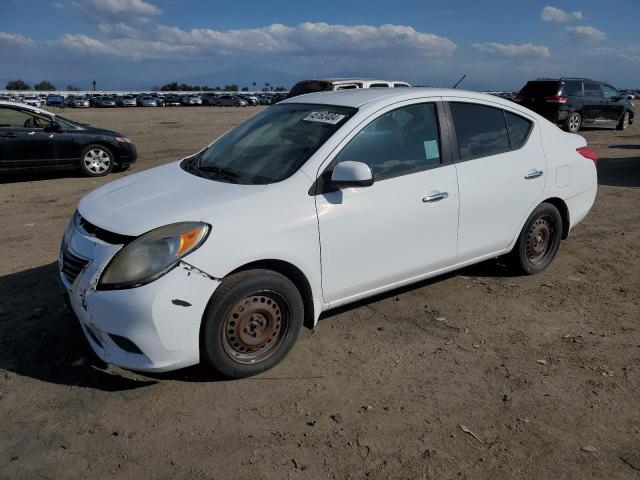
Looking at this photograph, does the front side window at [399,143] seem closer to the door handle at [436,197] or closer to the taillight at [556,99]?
the door handle at [436,197]

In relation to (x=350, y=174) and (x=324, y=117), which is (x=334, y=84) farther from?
(x=350, y=174)

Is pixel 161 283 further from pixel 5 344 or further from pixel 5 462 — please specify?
pixel 5 344

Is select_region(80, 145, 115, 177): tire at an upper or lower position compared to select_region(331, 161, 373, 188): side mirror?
lower

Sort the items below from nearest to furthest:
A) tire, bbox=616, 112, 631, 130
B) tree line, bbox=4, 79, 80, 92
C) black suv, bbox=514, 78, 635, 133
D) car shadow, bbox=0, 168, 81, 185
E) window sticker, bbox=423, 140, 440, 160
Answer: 1. window sticker, bbox=423, 140, 440, 160
2. car shadow, bbox=0, 168, 81, 185
3. black suv, bbox=514, 78, 635, 133
4. tire, bbox=616, 112, 631, 130
5. tree line, bbox=4, 79, 80, 92

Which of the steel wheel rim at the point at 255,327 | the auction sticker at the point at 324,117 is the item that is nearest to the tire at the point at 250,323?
the steel wheel rim at the point at 255,327

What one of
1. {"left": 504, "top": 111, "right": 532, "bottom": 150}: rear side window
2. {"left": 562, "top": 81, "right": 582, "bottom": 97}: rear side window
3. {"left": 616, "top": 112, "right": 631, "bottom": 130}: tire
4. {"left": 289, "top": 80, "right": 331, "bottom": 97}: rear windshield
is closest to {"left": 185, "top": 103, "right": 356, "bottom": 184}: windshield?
{"left": 504, "top": 111, "right": 532, "bottom": 150}: rear side window

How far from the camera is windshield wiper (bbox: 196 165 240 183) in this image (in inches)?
147

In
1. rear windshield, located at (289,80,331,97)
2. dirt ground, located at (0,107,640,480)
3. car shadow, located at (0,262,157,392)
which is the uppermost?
rear windshield, located at (289,80,331,97)

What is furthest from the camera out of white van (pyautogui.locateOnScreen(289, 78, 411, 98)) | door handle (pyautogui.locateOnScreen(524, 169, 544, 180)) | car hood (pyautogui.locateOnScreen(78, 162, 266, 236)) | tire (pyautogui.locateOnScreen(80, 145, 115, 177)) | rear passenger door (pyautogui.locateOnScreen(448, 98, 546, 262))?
white van (pyautogui.locateOnScreen(289, 78, 411, 98))

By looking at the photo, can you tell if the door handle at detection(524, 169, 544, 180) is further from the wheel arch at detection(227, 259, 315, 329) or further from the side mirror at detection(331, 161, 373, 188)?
the wheel arch at detection(227, 259, 315, 329)

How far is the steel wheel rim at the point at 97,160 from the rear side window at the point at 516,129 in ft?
27.7

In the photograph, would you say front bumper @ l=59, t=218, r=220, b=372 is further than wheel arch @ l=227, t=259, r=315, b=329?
No

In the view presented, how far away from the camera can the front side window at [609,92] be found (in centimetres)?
1899

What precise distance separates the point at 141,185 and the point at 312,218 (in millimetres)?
1355
